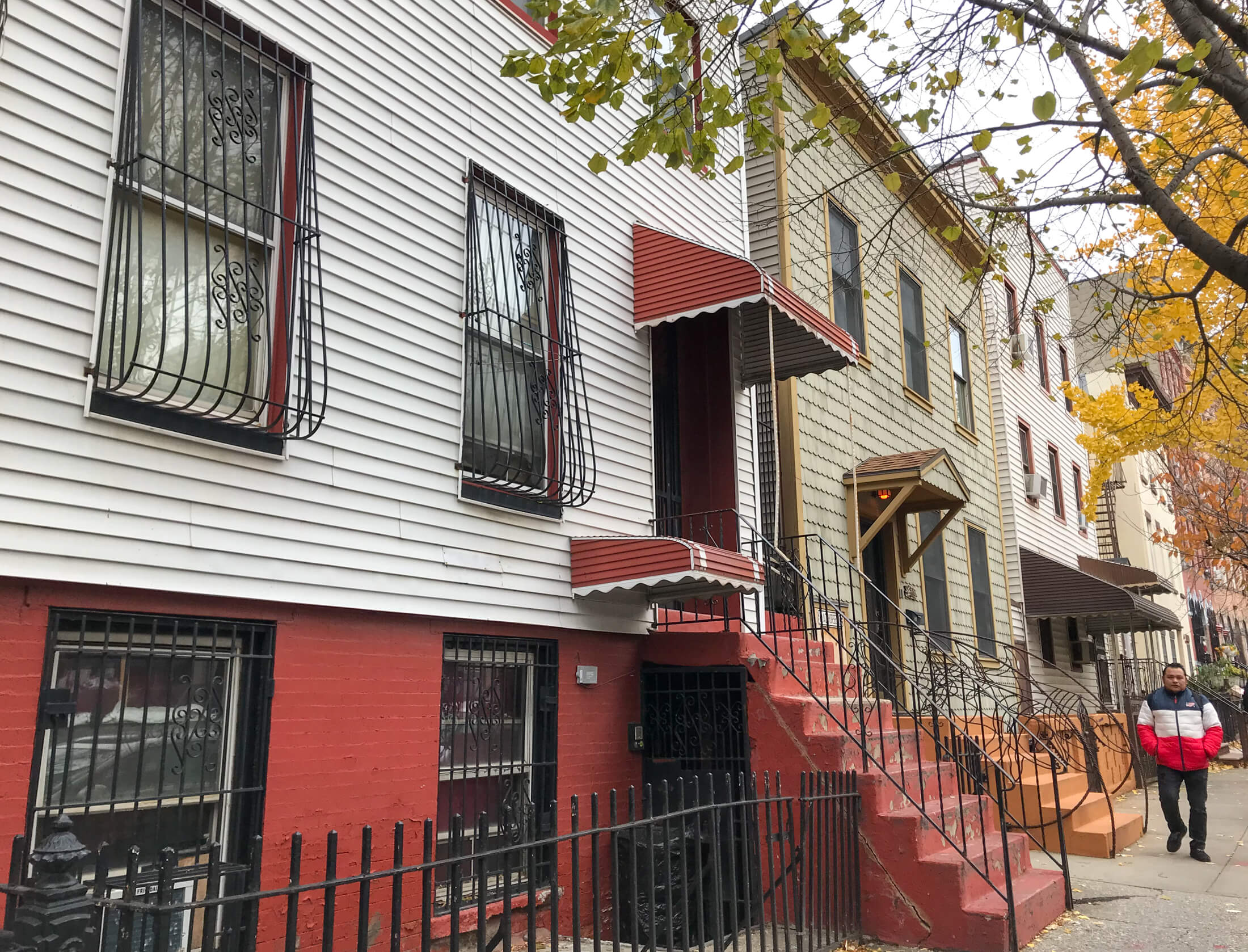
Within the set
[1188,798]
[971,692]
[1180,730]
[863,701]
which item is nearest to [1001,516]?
[971,692]

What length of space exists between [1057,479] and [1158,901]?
14.9 meters

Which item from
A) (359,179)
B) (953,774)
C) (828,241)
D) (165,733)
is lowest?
(953,774)

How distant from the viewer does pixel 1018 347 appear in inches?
683

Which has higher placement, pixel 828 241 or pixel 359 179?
pixel 828 241

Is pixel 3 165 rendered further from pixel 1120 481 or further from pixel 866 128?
pixel 1120 481

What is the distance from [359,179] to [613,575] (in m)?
3.08

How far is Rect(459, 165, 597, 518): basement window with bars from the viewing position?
6.66 meters

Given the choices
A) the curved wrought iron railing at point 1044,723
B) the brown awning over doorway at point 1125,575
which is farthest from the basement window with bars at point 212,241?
the brown awning over doorway at point 1125,575

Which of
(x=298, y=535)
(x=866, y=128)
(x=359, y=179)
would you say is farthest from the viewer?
(x=866, y=128)

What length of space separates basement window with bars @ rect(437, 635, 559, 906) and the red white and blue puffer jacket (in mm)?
6588

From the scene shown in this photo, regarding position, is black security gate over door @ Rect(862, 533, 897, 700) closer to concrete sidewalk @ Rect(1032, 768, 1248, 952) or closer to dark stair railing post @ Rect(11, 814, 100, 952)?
concrete sidewalk @ Rect(1032, 768, 1248, 952)

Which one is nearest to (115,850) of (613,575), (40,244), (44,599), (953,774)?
(44,599)

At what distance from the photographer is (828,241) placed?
39.0ft

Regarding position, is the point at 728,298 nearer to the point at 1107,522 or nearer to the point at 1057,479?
the point at 1057,479
